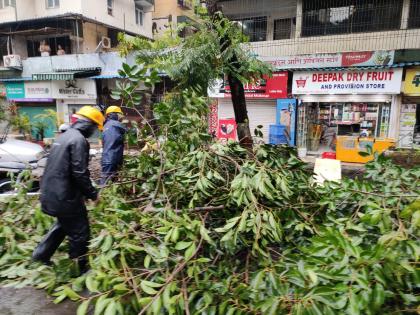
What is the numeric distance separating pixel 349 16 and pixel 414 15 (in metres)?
1.97

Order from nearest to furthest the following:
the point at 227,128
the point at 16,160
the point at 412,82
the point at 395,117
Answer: the point at 16,160 < the point at 412,82 < the point at 395,117 < the point at 227,128

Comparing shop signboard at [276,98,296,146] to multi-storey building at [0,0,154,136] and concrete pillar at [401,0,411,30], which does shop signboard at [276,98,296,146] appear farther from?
multi-storey building at [0,0,154,136]

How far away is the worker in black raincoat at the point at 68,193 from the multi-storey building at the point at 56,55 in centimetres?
1310

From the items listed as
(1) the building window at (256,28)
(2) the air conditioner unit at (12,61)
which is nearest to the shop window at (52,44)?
(2) the air conditioner unit at (12,61)

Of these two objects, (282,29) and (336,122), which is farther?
(282,29)

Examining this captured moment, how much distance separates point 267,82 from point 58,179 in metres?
10.7

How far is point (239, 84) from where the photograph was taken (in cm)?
641

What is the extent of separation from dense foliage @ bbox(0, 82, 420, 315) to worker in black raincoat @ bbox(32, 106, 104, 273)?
180 millimetres

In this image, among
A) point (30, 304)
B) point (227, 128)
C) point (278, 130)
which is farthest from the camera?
point (227, 128)

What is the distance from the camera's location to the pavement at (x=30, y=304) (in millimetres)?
2627

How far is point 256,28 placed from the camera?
13477 mm

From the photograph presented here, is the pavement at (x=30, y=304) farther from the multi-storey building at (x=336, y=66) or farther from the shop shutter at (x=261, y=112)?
the shop shutter at (x=261, y=112)

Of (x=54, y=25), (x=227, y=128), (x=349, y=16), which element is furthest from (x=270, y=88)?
(x=54, y=25)

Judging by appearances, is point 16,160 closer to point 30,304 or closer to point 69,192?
point 69,192
